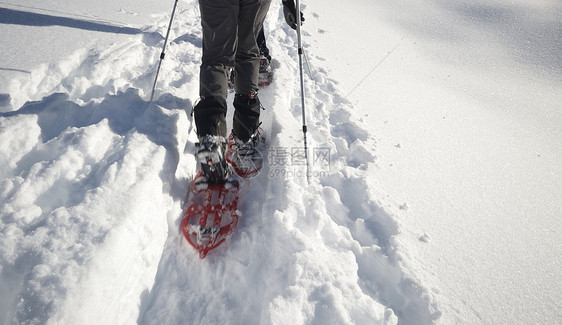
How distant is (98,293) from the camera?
1.29 metres

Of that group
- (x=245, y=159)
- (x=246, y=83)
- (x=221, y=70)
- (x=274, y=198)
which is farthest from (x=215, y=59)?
(x=274, y=198)

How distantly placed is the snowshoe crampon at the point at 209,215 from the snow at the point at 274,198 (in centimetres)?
9

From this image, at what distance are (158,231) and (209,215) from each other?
36cm

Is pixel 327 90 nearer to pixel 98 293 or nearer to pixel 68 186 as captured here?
pixel 68 186

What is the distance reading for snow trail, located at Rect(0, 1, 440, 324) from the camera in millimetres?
1322

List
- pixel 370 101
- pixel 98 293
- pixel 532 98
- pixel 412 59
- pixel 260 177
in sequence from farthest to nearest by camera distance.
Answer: pixel 412 59, pixel 532 98, pixel 370 101, pixel 260 177, pixel 98 293

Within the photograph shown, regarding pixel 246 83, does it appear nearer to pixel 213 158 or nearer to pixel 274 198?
pixel 213 158

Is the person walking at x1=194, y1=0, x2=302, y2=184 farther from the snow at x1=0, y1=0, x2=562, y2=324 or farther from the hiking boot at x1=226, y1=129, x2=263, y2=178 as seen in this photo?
the snow at x1=0, y1=0, x2=562, y2=324

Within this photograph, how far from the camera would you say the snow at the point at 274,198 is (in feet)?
4.75

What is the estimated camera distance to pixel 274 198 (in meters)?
2.07

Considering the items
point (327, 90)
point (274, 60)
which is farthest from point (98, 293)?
point (274, 60)

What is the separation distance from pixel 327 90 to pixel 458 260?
2.77 metres

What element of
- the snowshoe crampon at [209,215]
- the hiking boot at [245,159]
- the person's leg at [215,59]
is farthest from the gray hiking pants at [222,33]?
the snowshoe crampon at [209,215]

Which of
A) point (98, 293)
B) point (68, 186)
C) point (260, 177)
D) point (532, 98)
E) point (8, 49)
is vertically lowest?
point (532, 98)
